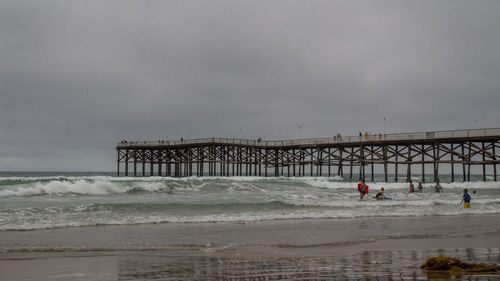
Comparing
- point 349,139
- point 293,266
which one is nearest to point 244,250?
point 293,266

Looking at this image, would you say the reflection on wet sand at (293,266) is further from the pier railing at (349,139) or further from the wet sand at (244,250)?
the pier railing at (349,139)

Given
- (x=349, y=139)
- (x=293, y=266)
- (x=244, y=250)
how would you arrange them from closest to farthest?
1. (x=293, y=266)
2. (x=244, y=250)
3. (x=349, y=139)

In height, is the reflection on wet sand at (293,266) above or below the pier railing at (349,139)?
below

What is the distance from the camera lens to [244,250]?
305 inches

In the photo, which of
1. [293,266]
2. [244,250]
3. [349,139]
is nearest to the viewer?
[293,266]

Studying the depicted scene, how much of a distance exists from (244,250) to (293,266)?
191cm

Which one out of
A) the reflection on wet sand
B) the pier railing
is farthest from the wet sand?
the pier railing

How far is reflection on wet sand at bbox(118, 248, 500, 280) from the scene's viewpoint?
527 cm

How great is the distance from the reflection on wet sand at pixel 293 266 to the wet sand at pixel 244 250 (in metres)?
0.01

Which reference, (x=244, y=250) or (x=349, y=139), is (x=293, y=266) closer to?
(x=244, y=250)

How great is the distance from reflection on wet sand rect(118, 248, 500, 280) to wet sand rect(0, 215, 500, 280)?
1 cm

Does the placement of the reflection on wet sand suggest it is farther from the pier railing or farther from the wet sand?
the pier railing

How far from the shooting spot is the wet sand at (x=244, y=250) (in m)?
5.61

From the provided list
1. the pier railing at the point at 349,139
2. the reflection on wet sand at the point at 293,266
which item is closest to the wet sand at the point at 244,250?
the reflection on wet sand at the point at 293,266
